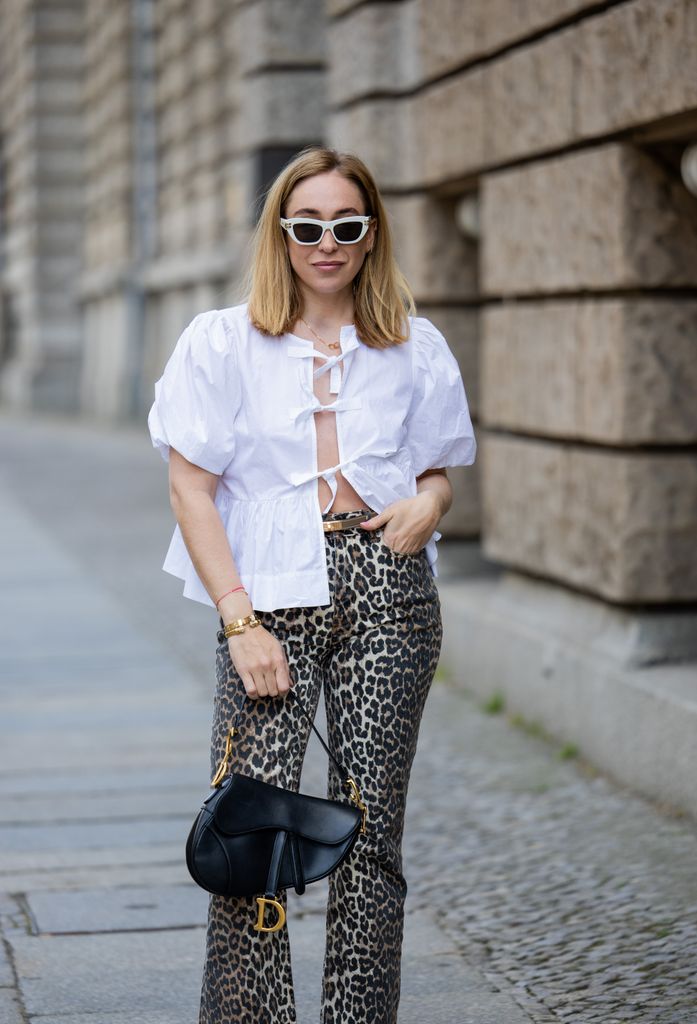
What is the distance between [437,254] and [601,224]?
2070mm

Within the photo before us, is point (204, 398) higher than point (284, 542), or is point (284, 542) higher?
point (204, 398)

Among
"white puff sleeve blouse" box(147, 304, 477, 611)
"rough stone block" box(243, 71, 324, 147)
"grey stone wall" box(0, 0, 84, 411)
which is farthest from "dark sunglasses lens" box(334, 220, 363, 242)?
"grey stone wall" box(0, 0, 84, 411)

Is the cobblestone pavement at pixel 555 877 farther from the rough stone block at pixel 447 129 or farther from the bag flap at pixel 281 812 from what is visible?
the rough stone block at pixel 447 129

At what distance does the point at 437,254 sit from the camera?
7.89 meters

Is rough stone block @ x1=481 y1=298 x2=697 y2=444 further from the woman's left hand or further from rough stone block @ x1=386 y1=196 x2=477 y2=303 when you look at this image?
the woman's left hand

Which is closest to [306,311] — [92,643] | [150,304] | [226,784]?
[226,784]

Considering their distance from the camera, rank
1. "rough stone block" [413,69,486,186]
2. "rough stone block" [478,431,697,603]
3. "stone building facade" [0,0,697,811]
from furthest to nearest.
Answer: "rough stone block" [413,69,486,186] → "rough stone block" [478,431,697,603] → "stone building facade" [0,0,697,811]

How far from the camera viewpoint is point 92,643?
8328 mm

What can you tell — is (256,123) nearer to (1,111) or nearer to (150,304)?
(150,304)

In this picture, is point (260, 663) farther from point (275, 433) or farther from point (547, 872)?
point (547, 872)

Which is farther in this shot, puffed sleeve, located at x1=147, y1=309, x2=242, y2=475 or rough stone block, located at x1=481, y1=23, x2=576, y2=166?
rough stone block, located at x1=481, y1=23, x2=576, y2=166

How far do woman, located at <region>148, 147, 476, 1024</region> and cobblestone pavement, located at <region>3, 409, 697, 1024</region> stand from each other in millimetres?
766

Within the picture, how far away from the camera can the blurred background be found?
4625 millimetres

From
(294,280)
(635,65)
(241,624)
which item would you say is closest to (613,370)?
(635,65)
